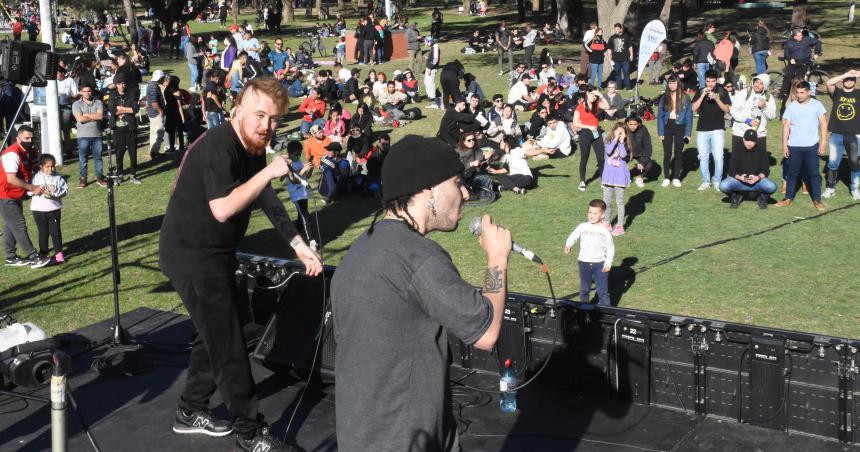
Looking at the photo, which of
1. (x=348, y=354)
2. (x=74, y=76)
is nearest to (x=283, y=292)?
(x=348, y=354)

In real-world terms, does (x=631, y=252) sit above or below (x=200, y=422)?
below

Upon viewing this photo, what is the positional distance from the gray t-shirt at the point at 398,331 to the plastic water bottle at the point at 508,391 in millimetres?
3181

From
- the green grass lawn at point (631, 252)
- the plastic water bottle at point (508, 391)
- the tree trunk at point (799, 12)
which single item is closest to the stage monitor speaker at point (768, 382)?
the plastic water bottle at point (508, 391)

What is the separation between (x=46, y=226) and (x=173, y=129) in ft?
26.5

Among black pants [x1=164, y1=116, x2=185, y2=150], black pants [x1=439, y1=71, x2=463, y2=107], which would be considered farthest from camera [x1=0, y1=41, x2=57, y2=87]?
black pants [x1=439, y1=71, x2=463, y2=107]

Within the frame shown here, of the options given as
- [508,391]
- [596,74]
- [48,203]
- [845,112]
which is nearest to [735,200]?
[845,112]

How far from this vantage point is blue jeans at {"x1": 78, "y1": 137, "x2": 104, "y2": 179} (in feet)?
55.3

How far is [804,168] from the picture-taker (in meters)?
14.2

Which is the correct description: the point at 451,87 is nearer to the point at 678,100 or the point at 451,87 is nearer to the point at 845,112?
the point at 678,100

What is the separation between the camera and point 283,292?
7191 millimetres

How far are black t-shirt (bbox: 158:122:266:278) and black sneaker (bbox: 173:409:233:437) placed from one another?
1066mm

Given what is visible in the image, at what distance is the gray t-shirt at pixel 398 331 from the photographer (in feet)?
10.5

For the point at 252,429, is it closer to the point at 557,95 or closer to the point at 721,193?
the point at 721,193

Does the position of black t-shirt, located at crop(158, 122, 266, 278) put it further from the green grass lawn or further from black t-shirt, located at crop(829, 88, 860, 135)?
black t-shirt, located at crop(829, 88, 860, 135)
